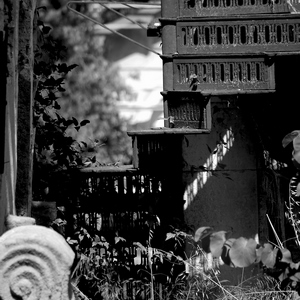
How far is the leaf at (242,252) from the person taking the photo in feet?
10.3

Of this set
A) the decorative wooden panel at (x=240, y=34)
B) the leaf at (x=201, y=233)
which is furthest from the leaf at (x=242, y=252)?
the decorative wooden panel at (x=240, y=34)

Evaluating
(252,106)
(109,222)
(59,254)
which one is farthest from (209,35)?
(59,254)

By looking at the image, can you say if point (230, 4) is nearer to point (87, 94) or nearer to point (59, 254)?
point (59, 254)

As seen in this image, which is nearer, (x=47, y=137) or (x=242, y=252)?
(x=242, y=252)

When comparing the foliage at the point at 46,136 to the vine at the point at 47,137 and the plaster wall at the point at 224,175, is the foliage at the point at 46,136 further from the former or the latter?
the plaster wall at the point at 224,175

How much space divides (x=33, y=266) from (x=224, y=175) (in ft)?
13.8

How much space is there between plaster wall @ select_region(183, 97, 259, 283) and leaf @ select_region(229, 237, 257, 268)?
4.12 meters

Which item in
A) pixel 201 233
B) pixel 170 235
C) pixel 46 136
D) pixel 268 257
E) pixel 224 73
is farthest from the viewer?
pixel 46 136

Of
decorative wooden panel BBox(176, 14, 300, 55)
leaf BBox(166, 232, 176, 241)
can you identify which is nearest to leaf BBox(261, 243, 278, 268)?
decorative wooden panel BBox(176, 14, 300, 55)

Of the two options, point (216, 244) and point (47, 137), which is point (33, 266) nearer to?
point (216, 244)

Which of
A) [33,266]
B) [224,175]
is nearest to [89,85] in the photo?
[224,175]

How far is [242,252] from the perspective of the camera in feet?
10.3

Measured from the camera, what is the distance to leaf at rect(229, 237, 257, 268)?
123 inches

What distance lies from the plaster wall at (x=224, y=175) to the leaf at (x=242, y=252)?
4.12 metres
